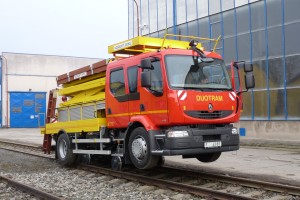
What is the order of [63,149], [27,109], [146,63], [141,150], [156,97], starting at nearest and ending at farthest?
[146,63], [156,97], [141,150], [63,149], [27,109]

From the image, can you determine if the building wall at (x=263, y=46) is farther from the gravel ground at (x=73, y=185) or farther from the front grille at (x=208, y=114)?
the gravel ground at (x=73, y=185)

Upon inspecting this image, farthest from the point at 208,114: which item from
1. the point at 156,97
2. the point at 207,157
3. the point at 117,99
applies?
the point at 117,99

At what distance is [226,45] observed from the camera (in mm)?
22578

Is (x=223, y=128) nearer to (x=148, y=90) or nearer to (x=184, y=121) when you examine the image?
(x=184, y=121)

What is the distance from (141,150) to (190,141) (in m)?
1.10

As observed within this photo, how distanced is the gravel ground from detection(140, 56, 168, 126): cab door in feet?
4.85

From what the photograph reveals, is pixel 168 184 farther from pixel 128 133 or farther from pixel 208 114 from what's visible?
pixel 208 114

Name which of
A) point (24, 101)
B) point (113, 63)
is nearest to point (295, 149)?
point (113, 63)

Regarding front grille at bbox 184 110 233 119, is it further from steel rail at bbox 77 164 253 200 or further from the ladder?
the ladder

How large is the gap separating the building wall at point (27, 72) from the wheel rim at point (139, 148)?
4111 cm

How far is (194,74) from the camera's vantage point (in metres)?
8.59

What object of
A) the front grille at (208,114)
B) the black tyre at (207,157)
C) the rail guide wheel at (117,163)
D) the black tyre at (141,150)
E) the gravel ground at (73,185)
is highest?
the front grille at (208,114)

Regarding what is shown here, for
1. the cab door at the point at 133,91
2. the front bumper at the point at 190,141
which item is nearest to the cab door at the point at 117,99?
the cab door at the point at 133,91

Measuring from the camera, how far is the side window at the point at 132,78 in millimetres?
9094
